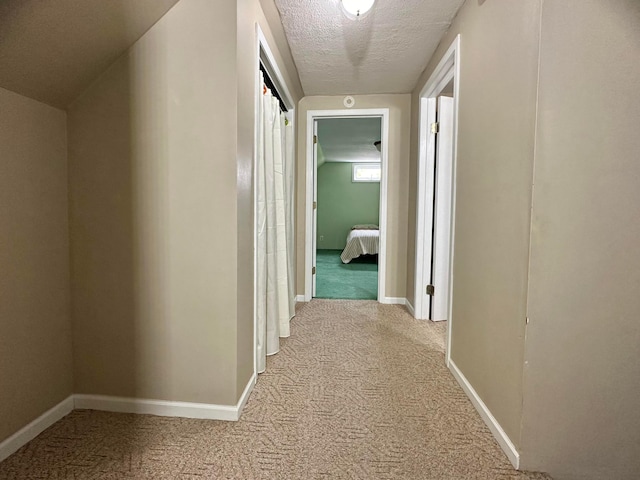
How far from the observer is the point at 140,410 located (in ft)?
4.67

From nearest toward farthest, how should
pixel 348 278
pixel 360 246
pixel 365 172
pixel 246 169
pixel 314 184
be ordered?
pixel 246 169
pixel 314 184
pixel 348 278
pixel 360 246
pixel 365 172

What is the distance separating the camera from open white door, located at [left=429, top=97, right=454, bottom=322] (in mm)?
2592

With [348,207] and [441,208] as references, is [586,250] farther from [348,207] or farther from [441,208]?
[348,207]

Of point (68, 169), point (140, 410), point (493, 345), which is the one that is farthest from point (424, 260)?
point (68, 169)

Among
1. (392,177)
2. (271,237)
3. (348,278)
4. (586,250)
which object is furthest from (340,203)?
(586,250)

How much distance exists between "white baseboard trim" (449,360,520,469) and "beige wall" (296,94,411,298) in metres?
1.52

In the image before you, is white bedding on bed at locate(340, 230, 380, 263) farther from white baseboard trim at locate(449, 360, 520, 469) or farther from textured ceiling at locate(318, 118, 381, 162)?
white baseboard trim at locate(449, 360, 520, 469)

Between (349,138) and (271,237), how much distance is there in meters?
3.91

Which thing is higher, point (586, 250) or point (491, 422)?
point (586, 250)

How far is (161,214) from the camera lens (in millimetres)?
1360

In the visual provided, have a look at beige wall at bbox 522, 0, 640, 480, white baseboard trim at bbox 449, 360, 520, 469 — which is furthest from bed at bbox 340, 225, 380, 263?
beige wall at bbox 522, 0, 640, 480

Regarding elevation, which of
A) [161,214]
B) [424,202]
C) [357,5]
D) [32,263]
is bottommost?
[32,263]

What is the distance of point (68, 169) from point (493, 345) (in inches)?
81.4

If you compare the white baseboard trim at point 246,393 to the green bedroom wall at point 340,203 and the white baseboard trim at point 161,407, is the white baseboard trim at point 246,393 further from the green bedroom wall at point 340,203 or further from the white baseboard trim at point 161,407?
the green bedroom wall at point 340,203
